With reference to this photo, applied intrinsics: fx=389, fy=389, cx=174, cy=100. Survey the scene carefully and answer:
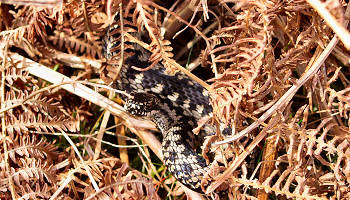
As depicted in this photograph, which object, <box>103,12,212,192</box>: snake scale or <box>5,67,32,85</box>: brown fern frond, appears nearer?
<box>5,67,32,85</box>: brown fern frond

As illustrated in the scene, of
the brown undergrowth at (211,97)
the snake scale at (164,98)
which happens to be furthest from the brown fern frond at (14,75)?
the snake scale at (164,98)

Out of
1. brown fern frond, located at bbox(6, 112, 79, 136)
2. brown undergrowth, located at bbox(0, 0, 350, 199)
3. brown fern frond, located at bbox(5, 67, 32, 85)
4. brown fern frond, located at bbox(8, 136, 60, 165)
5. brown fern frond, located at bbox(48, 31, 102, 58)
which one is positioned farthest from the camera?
brown fern frond, located at bbox(48, 31, 102, 58)

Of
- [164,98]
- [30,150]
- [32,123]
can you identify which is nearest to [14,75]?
[32,123]

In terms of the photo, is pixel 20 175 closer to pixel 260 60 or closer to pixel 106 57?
pixel 106 57

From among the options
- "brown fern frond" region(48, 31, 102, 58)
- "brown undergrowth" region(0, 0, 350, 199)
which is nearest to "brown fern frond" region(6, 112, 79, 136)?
"brown undergrowth" region(0, 0, 350, 199)

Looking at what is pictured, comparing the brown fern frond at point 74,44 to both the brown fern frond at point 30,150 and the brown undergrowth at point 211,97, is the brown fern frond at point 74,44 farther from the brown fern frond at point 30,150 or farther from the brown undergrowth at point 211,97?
the brown fern frond at point 30,150

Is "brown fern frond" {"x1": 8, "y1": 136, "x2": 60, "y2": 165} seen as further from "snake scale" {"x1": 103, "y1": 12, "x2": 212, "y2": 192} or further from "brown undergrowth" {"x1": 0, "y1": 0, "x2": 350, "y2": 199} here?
"snake scale" {"x1": 103, "y1": 12, "x2": 212, "y2": 192}
